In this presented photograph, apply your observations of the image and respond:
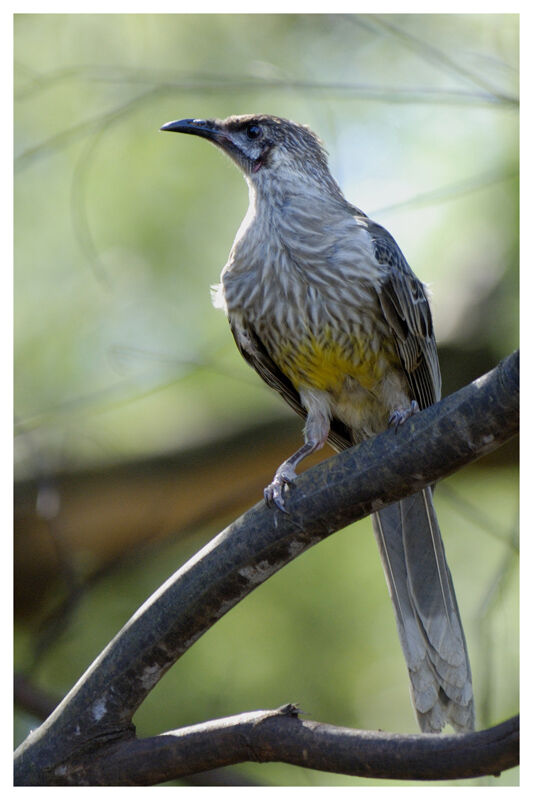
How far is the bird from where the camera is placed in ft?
7.06

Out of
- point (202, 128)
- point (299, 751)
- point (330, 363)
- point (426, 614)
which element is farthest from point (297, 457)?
point (202, 128)

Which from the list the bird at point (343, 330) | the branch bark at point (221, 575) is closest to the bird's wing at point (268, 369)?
the bird at point (343, 330)

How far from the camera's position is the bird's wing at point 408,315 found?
2.19 m

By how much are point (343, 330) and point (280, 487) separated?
1.68 feet

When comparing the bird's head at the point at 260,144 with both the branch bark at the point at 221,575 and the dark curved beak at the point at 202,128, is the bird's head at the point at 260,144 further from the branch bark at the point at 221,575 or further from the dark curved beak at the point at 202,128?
the branch bark at the point at 221,575

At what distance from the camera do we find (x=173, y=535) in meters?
3.09

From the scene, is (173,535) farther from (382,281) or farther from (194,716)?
(382,281)

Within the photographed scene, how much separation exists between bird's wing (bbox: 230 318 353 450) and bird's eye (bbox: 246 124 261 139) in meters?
0.52

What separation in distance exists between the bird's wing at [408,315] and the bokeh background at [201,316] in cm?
41

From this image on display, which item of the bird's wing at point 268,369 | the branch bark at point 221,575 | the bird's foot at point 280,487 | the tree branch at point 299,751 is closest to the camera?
the tree branch at point 299,751

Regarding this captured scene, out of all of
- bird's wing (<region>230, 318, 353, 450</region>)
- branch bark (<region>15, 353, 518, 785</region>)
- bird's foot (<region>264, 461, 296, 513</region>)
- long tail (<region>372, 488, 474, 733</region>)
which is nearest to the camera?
branch bark (<region>15, 353, 518, 785</region>)

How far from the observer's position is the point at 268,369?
2.37 meters

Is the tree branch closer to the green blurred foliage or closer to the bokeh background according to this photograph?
the bokeh background

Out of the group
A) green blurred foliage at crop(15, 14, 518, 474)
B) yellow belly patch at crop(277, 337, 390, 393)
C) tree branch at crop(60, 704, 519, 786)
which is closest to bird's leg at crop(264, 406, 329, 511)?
yellow belly patch at crop(277, 337, 390, 393)
